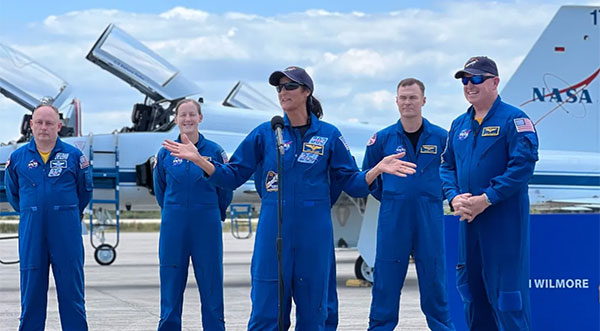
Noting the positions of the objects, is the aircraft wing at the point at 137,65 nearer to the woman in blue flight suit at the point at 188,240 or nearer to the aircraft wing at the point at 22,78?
the aircraft wing at the point at 22,78

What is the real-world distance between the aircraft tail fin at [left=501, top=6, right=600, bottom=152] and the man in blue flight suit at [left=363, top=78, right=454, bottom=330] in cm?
857

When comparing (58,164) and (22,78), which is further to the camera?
(22,78)

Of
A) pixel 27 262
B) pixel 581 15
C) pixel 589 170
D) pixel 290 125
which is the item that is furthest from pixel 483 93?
pixel 581 15

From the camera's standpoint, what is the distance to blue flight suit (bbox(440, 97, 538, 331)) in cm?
509

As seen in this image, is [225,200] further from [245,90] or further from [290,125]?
[245,90]

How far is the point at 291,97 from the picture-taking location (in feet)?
17.2

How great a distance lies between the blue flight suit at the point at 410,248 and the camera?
21.2ft

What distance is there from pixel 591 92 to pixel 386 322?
32.5 ft

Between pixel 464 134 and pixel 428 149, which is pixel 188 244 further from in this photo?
pixel 464 134

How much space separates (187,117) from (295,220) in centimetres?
201

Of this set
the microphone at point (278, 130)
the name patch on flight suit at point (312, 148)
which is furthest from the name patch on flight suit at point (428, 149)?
the microphone at point (278, 130)

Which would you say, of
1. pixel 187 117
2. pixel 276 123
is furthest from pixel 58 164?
pixel 276 123

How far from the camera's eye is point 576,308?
5980 mm

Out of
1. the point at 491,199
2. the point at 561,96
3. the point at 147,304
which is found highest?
the point at 561,96
